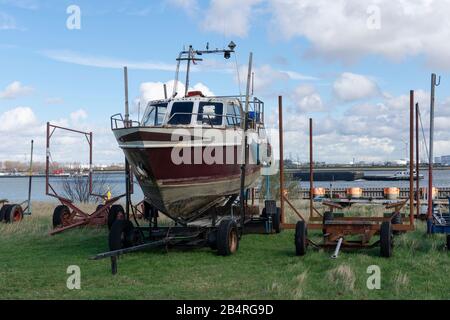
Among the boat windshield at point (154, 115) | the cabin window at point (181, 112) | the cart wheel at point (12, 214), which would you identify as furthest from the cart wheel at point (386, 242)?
the cart wheel at point (12, 214)

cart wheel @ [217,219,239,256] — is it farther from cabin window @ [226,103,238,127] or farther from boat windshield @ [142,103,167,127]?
boat windshield @ [142,103,167,127]

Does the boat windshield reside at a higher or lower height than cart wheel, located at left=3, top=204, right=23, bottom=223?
higher

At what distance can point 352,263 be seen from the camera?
10812mm

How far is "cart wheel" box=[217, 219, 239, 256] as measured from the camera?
1234 cm

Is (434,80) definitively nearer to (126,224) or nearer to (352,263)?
(352,263)

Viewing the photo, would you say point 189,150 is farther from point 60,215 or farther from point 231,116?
point 60,215

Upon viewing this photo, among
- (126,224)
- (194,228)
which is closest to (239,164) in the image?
(194,228)

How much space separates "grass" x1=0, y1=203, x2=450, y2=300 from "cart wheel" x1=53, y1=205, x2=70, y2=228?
3.82 metres

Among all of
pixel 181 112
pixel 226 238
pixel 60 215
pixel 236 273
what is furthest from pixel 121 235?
pixel 60 215

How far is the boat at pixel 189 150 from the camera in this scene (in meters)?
12.2

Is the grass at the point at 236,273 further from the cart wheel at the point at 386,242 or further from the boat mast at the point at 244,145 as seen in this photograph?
the boat mast at the point at 244,145

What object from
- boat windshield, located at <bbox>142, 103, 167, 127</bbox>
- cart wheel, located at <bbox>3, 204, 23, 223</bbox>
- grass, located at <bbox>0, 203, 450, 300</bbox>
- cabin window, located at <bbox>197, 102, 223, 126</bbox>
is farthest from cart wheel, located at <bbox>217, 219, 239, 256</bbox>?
cart wheel, located at <bbox>3, 204, 23, 223</bbox>

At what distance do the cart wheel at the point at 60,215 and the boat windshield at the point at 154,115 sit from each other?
561cm

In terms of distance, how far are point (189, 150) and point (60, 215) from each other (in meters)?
7.83
